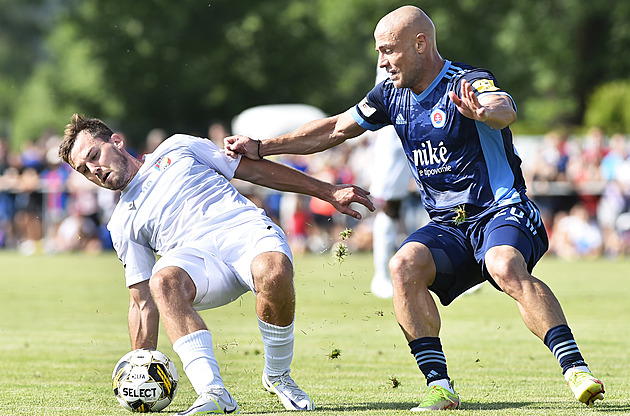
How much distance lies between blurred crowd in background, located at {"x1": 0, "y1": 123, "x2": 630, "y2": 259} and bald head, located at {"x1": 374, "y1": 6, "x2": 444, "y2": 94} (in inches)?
591

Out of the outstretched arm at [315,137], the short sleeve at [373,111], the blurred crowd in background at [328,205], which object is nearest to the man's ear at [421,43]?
the short sleeve at [373,111]

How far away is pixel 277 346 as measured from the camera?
6.07 metres

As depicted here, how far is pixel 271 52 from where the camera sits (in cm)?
4350

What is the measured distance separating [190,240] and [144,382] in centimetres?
89

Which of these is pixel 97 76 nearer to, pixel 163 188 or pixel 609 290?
pixel 609 290

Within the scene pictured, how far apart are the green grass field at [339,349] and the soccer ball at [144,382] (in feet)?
0.38

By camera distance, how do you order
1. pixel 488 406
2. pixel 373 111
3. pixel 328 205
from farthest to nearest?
1. pixel 328 205
2. pixel 373 111
3. pixel 488 406

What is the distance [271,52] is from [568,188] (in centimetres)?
2281

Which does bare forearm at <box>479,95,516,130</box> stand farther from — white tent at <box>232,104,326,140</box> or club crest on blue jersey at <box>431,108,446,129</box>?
white tent at <box>232,104,326,140</box>

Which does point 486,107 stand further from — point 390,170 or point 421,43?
point 390,170

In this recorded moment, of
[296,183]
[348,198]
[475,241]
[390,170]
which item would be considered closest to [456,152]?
[475,241]

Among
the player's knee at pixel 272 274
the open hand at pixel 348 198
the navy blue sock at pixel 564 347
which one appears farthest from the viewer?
the open hand at pixel 348 198

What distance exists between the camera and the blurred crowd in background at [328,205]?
858 inches

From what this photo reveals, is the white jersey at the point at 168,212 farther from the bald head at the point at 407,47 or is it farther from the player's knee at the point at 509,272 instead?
the player's knee at the point at 509,272
